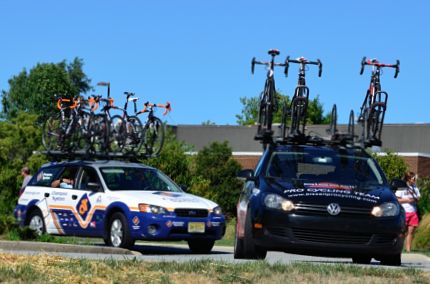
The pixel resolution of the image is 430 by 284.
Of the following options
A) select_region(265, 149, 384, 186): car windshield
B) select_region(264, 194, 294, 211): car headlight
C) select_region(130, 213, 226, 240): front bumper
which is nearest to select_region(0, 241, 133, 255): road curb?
select_region(130, 213, 226, 240): front bumper

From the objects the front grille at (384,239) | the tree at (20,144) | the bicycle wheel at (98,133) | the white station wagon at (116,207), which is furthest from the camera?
the tree at (20,144)

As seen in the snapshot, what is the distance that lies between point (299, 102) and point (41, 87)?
178ft

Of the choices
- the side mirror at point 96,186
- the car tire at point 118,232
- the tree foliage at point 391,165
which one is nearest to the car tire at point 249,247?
the car tire at point 118,232

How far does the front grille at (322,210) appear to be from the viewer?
1362cm

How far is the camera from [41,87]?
239 ft

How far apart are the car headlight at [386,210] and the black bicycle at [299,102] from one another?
4.40 m

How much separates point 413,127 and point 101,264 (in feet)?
190

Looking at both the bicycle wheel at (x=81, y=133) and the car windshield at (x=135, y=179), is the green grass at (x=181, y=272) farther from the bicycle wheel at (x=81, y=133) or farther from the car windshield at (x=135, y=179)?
the bicycle wheel at (x=81, y=133)

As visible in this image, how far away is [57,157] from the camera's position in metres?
23.6

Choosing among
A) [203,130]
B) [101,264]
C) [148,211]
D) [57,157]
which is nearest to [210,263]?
[101,264]

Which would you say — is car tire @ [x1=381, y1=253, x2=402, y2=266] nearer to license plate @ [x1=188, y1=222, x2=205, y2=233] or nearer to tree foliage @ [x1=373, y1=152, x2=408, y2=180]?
license plate @ [x1=188, y1=222, x2=205, y2=233]

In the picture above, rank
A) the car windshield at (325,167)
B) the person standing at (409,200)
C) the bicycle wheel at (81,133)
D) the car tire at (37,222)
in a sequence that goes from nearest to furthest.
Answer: the car windshield at (325,167) → the car tire at (37,222) → the person standing at (409,200) → the bicycle wheel at (81,133)

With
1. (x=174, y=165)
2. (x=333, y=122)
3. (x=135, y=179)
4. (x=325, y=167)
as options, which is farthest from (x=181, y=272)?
(x=174, y=165)

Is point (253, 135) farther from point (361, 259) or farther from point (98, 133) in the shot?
point (361, 259)
